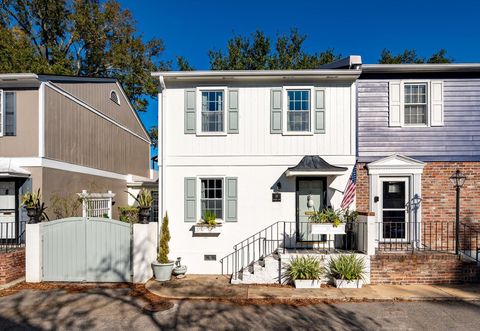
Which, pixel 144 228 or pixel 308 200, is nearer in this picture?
pixel 144 228

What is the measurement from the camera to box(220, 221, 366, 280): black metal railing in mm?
8555

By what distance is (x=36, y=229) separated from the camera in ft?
25.2

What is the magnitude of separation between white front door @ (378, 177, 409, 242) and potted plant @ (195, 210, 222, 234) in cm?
482

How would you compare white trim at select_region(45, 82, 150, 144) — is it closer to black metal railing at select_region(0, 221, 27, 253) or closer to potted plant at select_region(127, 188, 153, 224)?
black metal railing at select_region(0, 221, 27, 253)

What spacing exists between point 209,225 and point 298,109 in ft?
14.3

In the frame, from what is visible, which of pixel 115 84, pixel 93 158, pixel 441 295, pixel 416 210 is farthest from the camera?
pixel 115 84

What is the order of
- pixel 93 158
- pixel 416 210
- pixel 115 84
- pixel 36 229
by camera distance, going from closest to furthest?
1. pixel 36 229
2. pixel 416 210
3. pixel 93 158
4. pixel 115 84

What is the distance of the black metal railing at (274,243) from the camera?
855cm

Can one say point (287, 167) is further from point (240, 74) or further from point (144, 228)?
point (144, 228)

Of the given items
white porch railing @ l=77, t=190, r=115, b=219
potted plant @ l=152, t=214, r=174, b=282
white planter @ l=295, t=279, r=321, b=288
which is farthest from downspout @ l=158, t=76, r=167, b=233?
white porch railing @ l=77, t=190, r=115, b=219

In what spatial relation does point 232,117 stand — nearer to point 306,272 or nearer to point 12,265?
point 306,272

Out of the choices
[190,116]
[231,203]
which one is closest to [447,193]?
[231,203]

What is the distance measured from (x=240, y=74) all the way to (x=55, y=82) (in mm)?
6577

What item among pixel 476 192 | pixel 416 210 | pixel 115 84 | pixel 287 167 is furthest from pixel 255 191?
pixel 115 84
